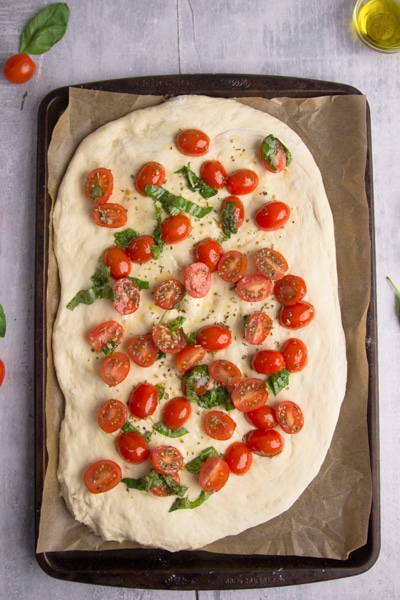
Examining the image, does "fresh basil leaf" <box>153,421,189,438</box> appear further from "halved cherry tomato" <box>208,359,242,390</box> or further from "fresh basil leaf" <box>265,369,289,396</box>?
"fresh basil leaf" <box>265,369,289,396</box>

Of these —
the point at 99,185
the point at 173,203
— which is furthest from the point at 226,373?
the point at 99,185

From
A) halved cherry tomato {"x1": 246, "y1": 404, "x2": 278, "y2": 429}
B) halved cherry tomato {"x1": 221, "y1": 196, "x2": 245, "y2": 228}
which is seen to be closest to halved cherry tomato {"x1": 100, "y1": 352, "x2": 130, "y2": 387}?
halved cherry tomato {"x1": 246, "y1": 404, "x2": 278, "y2": 429}

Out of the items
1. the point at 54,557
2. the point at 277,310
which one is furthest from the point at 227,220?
the point at 54,557

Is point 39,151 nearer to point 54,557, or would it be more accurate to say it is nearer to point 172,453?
point 172,453

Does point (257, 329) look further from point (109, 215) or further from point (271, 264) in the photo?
point (109, 215)

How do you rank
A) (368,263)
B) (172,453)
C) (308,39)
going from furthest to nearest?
(308,39) < (368,263) < (172,453)

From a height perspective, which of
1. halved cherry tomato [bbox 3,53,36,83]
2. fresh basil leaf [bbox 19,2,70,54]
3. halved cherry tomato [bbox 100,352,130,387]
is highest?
fresh basil leaf [bbox 19,2,70,54]
